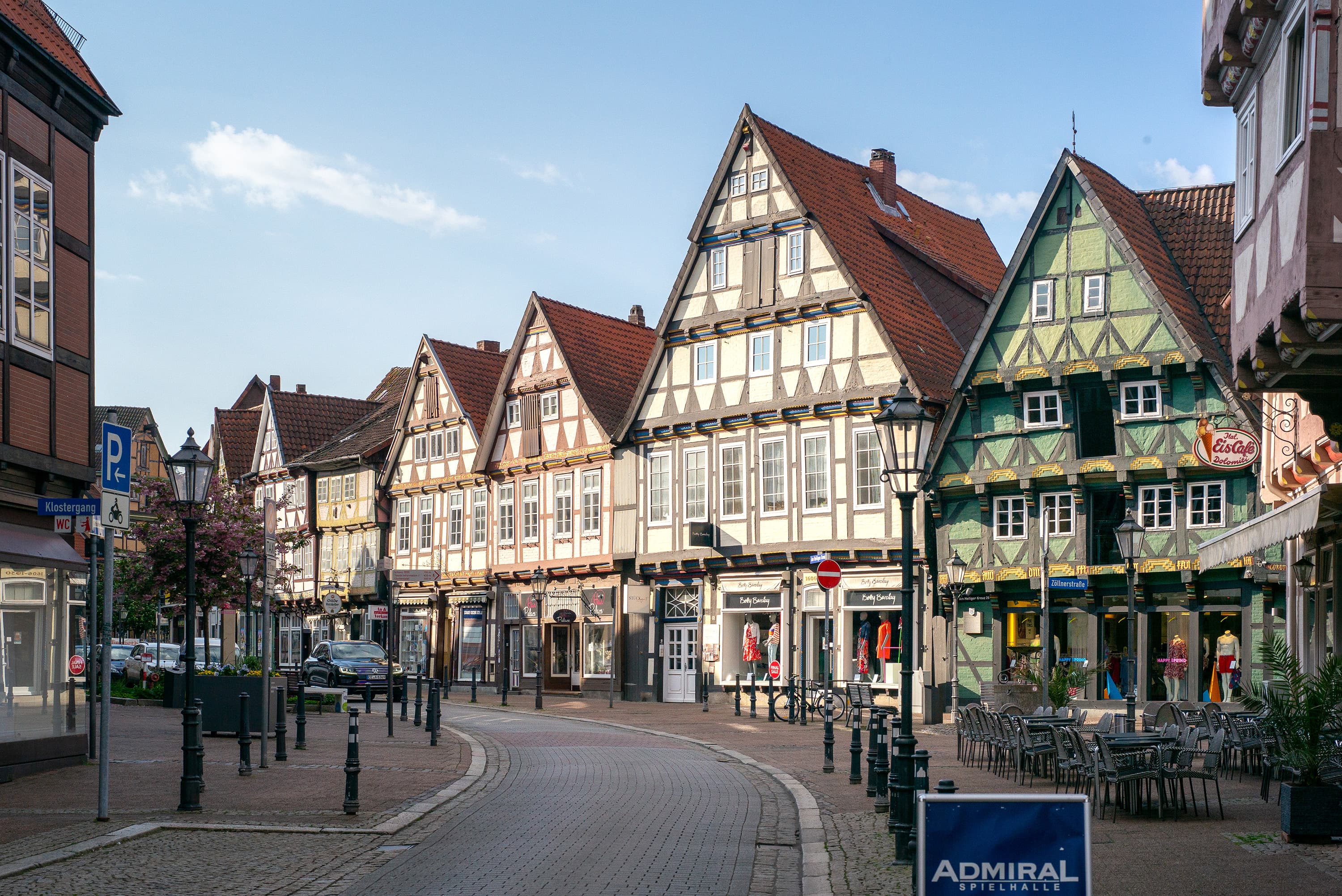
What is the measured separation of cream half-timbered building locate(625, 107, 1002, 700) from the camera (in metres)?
35.8

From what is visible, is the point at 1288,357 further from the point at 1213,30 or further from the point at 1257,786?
the point at 1257,786

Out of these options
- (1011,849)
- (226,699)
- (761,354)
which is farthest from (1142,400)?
(1011,849)

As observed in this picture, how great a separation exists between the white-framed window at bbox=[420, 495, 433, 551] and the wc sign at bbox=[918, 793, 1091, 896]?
150 ft

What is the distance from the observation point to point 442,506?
50.6 m

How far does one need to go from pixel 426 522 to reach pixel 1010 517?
23.9 m

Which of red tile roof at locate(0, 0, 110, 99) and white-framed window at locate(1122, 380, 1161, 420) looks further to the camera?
white-framed window at locate(1122, 380, 1161, 420)

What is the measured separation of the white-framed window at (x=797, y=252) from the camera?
37.1m

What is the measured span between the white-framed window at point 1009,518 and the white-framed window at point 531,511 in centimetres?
1624

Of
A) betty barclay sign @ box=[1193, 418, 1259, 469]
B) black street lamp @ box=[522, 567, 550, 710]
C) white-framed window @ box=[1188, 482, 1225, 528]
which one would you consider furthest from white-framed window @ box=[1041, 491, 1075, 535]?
black street lamp @ box=[522, 567, 550, 710]

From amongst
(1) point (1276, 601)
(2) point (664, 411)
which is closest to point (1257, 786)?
(1) point (1276, 601)

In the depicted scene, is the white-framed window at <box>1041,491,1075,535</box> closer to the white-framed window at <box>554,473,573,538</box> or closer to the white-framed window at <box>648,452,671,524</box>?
the white-framed window at <box>648,452,671,524</box>

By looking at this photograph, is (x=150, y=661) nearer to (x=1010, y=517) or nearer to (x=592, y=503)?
(x=592, y=503)

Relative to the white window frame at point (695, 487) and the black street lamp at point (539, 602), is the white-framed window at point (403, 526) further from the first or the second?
the white window frame at point (695, 487)

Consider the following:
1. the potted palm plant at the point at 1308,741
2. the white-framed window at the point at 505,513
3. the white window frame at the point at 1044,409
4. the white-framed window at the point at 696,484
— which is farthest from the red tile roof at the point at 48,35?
the white-framed window at the point at 505,513
